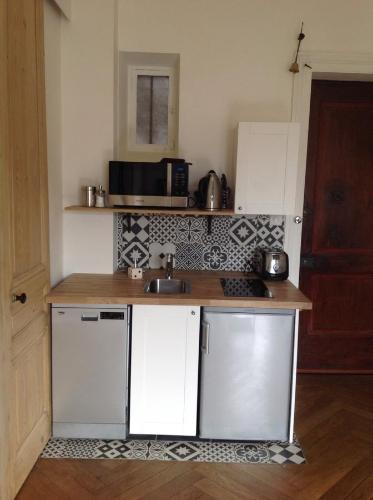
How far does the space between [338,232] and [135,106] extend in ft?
5.92

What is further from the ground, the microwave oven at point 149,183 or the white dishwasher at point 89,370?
the microwave oven at point 149,183

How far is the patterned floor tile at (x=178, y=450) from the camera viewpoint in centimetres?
234

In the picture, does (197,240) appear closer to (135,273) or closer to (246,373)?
(135,273)

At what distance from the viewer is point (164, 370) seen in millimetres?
2414

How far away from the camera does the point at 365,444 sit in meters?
2.50

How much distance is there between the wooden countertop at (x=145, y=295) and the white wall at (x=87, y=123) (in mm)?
210

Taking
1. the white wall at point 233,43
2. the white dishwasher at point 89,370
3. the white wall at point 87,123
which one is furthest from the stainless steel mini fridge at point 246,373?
the white wall at point 233,43

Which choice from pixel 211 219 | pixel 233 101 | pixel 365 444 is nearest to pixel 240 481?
pixel 365 444

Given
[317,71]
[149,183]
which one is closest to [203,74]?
[317,71]

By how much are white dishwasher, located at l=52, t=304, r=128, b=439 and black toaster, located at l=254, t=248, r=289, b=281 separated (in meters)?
1.02

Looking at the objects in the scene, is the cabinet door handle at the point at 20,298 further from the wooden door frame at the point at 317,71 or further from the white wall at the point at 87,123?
the wooden door frame at the point at 317,71

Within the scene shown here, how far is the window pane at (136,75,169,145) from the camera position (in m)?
3.07

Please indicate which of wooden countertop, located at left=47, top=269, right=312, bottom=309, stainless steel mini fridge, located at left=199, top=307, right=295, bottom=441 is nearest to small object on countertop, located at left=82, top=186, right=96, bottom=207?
wooden countertop, located at left=47, top=269, right=312, bottom=309

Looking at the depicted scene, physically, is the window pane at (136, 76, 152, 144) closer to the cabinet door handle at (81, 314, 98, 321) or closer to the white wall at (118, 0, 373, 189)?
the white wall at (118, 0, 373, 189)
